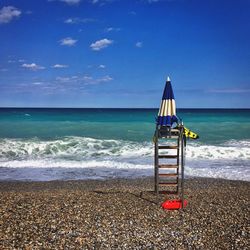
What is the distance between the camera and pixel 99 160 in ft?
67.2

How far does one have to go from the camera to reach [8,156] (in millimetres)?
21922

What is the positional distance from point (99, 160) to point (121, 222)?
40.4ft

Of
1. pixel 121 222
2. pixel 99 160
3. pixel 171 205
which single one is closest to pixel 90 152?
pixel 99 160

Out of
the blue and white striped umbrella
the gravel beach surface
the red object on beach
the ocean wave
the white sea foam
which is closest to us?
the gravel beach surface

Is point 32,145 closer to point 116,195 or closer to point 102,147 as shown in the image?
point 102,147

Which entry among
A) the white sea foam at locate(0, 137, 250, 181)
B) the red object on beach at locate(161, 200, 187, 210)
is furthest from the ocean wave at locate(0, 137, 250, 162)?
the red object on beach at locate(161, 200, 187, 210)

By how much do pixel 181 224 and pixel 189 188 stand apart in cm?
513

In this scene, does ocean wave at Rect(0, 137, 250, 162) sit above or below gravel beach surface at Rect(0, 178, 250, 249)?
above

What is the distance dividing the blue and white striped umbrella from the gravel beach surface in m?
2.19

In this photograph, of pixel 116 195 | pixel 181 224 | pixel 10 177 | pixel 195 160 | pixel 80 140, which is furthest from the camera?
pixel 80 140

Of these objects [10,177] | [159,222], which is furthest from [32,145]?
[159,222]

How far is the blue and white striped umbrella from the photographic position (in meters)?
9.54

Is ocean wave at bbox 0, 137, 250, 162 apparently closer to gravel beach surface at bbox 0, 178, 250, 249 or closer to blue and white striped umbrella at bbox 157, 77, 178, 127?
gravel beach surface at bbox 0, 178, 250, 249

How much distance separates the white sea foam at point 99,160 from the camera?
653 inches
